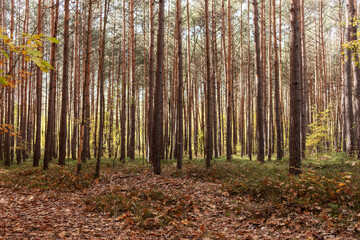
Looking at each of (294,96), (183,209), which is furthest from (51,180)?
(294,96)

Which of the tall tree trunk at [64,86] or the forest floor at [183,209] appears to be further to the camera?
the tall tree trunk at [64,86]

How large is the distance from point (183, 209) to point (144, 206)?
3.35 feet

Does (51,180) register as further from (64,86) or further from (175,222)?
(175,222)

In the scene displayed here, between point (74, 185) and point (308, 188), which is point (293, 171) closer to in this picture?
point (308, 188)

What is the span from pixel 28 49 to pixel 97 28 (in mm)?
19938

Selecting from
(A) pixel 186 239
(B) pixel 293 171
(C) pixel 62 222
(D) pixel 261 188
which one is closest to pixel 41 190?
(C) pixel 62 222

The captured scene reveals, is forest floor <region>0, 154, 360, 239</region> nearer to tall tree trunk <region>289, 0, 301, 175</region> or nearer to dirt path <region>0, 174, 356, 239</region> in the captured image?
dirt path <region>0, 174, 356, 239</region>

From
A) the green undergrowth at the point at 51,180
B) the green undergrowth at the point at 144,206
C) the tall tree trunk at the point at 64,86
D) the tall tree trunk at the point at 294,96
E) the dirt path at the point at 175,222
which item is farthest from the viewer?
the tall tree trunk at the point at 64,86

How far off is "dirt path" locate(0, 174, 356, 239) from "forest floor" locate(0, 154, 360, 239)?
0.05 feet

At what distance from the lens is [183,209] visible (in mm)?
6090

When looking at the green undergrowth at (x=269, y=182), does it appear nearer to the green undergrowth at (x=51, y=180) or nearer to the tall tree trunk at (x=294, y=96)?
the green undergrowth at (x=51, y=180)

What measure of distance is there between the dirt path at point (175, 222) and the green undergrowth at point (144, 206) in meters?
0.13

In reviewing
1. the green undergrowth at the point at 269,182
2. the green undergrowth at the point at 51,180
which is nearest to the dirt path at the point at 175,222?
the green undergrowth at the point at 269,182

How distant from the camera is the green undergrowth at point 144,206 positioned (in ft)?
17.8
